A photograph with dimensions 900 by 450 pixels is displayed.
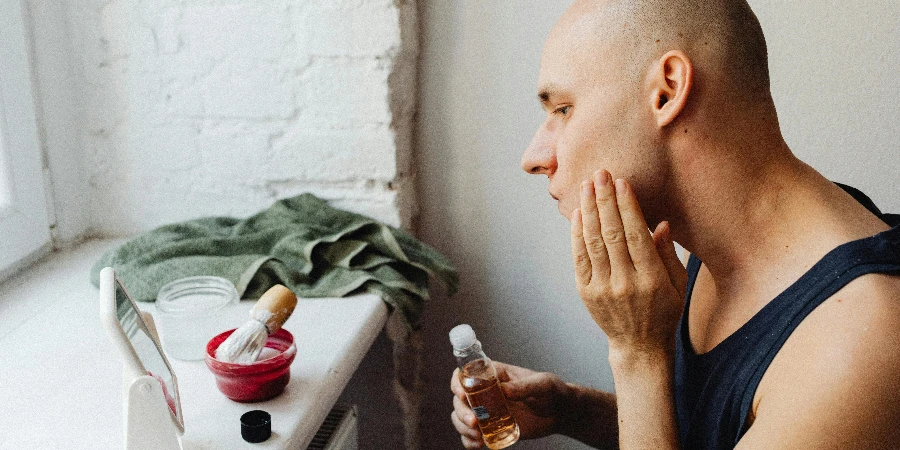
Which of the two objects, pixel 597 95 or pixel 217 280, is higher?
pixel 597 95

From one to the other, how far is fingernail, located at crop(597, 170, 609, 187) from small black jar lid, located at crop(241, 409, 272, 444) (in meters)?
0.48

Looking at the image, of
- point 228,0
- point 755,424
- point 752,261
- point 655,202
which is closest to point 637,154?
point 655,202

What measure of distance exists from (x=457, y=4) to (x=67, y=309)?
0.93 metres

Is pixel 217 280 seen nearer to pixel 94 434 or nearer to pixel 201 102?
pixel 94 434

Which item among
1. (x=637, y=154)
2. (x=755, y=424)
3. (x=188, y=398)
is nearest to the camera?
(x=755, y=424)

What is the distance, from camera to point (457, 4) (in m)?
1.62

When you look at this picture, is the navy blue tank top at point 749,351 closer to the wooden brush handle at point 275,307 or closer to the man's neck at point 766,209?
the man's neck at point 766,209

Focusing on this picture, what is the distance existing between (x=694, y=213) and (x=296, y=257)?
76cm

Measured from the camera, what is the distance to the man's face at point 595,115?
93 cm

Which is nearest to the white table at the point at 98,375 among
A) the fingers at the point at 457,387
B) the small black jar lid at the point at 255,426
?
the small black jar lid at the point at 255,426

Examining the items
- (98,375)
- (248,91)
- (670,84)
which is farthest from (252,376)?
(248,91)

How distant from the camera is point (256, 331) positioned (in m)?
1.03

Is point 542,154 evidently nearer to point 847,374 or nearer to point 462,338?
point 462,338

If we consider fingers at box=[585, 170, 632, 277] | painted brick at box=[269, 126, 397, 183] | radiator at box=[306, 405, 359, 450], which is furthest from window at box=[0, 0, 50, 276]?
fingers at box=[585, 170, 632, 277]
